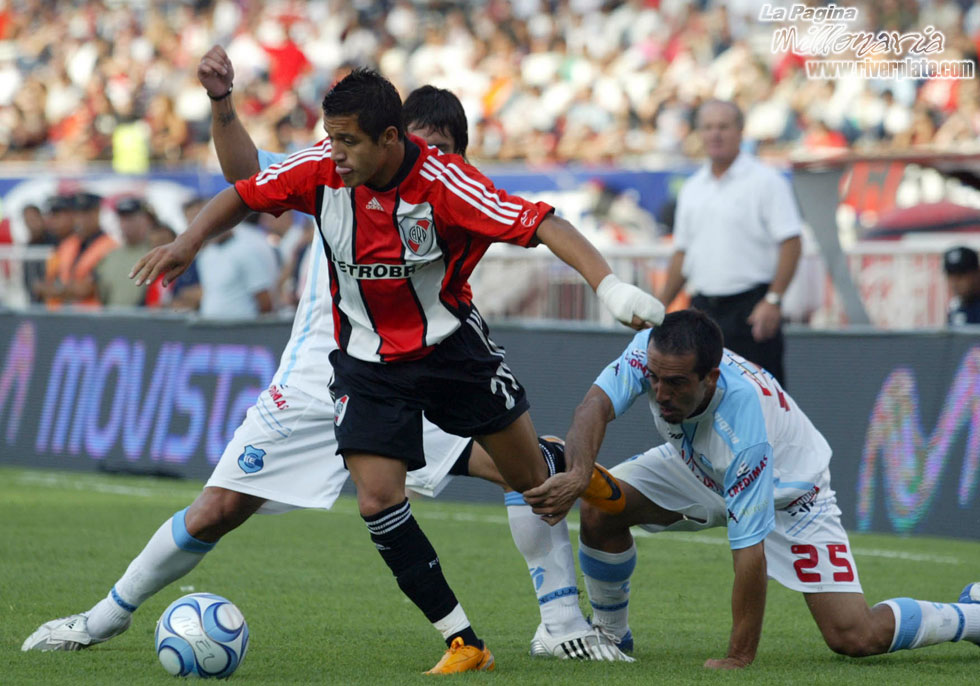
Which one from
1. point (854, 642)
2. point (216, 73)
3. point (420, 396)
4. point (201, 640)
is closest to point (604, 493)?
point (420, 396)

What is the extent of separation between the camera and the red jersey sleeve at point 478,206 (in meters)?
4.86

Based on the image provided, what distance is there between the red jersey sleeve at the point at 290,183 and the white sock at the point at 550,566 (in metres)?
1.50

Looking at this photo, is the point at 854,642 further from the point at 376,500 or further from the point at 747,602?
the point at 376,500

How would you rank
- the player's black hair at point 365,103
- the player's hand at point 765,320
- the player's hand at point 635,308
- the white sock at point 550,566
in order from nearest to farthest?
the player's hand at point 635,308 → the player's black hair at point 365,103 → the white sock at point 550,566 → the player's hand at point 765,320

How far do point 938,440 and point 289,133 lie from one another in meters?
13.7

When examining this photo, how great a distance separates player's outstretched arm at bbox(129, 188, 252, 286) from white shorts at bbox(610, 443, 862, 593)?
1.89 meters

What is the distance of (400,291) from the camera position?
509 cm

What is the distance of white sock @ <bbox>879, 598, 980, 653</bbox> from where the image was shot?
563 cm

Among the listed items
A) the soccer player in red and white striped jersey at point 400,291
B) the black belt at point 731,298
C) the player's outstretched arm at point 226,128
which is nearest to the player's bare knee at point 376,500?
the soccer player in red and white striped jersey at point 400,291

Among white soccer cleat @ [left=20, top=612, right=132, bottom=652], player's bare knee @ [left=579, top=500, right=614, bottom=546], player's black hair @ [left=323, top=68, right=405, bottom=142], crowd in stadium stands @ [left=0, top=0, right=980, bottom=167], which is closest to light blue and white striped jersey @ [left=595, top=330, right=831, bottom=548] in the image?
player's bare knee @ [left=579, top=500, right=614, bottom=546]

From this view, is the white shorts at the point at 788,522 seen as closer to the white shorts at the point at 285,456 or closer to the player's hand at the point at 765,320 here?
the white shorts at the point at 285,456

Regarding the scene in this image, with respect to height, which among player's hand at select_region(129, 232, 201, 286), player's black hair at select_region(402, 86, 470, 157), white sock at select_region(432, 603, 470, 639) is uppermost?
player's black hair at select_region(402, 86, 470, 157)

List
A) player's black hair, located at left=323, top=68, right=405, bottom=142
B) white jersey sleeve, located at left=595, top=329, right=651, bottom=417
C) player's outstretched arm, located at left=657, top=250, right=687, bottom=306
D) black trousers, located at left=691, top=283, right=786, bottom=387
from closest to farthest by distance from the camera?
player's black hair, located at left=323, top=68, right=405, bottom=142
white jersey sleeve, located at left=595, top=329, right=651, bottom=417
black trousers, located at left=691, top=283, right=786, bottom=387
player's outstretched arm, located at left=657, top=250, right=687, bottom=306

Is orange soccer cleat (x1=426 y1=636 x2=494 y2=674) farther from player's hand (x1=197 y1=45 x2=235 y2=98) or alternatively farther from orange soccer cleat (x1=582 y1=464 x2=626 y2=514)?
player's hand (x1=197 y1=45 x2=235 y2=98)
